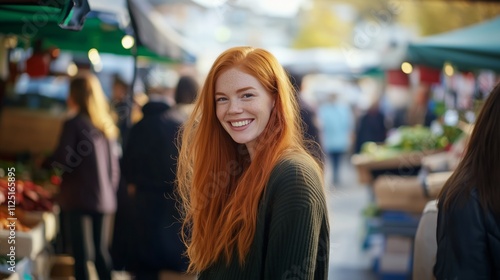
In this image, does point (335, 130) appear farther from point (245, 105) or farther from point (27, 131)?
point (245, 105)

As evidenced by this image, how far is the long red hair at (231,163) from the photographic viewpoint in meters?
3.05

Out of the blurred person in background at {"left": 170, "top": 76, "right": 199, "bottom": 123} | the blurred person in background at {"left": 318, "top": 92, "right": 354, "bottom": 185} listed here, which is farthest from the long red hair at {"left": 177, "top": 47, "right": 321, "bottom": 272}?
the blurred person in background at {"left": 318, "top": 92, "right": 354, "bottom": 185}

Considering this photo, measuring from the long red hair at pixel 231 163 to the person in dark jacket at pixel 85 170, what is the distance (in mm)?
4139

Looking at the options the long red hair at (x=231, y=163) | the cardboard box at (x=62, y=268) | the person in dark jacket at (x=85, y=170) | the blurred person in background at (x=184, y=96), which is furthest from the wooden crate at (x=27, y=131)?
the long red hair at (x=231, y=163)

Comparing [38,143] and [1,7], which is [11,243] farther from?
[38,143]

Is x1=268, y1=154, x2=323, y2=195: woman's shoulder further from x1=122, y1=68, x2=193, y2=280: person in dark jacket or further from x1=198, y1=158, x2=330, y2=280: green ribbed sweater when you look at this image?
x1=122, y1=68, x2=193, y2=280: person in dark jacket

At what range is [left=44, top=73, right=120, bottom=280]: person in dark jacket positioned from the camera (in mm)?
7430

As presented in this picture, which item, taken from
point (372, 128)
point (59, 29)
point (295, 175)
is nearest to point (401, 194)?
point (59, 29)

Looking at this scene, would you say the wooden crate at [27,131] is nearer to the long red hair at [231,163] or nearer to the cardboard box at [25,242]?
the cardboard box at [25,242]

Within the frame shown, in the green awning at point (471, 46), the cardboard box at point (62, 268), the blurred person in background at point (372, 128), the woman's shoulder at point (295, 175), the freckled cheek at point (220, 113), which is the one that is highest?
the blurred person in background at point (372, 128)

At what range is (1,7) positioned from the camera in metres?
4.59

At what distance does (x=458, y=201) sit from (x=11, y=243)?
119 inches

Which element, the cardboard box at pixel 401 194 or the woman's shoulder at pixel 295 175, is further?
the cardboard box at pixel 401 194

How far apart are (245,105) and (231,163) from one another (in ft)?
1.00
